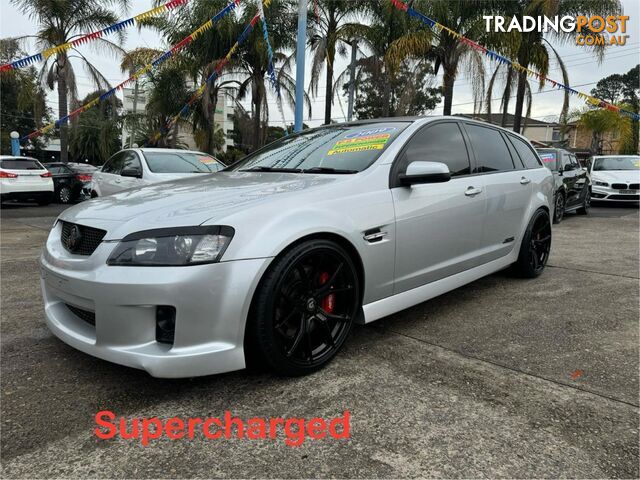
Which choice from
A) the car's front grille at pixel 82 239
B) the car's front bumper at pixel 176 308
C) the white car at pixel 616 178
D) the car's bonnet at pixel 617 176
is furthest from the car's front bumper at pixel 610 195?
the car's front grille at pixel 82 239

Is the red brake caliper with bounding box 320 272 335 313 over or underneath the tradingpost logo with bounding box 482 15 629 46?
underneath

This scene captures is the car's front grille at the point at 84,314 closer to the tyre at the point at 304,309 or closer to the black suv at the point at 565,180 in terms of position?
the tyre at the point at 304,309

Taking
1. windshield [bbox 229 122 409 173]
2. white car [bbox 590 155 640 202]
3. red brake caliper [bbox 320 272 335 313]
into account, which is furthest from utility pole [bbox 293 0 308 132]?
white car [bbox 590 155 640 202]

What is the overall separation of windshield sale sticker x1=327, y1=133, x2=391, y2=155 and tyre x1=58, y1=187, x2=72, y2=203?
14046 mm

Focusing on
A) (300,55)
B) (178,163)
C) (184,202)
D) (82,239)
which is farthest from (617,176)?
(82,239)

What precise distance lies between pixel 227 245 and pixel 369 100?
130 ft

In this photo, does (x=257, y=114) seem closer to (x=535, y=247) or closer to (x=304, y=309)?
(x=535, y=247)

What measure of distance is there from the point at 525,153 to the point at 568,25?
11.5 metres

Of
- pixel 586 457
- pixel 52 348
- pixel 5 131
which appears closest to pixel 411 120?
pixel 586 457

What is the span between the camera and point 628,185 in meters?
11.8

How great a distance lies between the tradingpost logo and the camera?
42.7ft

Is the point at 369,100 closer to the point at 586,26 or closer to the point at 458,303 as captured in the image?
the point at 586,26

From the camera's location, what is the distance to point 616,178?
11984 mm

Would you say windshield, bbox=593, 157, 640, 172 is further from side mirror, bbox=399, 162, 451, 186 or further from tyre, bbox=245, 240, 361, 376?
tyre, bbox=245, 240, 361, 376
